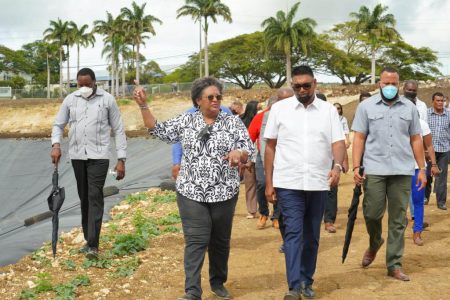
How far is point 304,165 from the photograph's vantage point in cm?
493

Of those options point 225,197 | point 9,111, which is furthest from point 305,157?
point 9,111

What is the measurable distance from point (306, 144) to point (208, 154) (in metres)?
0.82

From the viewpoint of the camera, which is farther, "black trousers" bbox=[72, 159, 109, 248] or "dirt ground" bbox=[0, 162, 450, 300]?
"black trousers" bbox=[72, 159, 109, 248]

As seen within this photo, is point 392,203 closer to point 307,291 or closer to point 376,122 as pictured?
point 376,122

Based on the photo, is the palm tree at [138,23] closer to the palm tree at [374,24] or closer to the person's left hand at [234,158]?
the palm tree at [374,24]

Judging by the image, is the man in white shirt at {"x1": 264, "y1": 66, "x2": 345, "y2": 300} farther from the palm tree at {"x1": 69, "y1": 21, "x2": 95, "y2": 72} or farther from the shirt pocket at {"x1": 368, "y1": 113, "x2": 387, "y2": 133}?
the palm tree at {"x1": 69, "y1": 21, "x2": 95, "y2": 72}

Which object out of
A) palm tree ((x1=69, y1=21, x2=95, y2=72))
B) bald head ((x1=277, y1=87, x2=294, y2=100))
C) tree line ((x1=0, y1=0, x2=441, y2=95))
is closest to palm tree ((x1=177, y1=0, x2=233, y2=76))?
tree line ((x1=0, y1=0, x2=441, y2=95))

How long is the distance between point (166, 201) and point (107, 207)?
1.04 metres

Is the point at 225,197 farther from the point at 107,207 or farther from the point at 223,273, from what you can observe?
the point at 107,207

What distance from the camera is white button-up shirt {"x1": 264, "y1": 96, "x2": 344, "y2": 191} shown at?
16.2 ft

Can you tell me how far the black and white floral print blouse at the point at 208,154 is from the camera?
4.70m

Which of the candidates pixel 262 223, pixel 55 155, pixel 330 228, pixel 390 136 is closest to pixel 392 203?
pixel 390 136

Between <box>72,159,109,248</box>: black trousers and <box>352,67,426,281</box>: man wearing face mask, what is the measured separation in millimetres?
2610

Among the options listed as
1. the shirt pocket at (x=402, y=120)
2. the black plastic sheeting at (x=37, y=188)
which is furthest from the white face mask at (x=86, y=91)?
the shirt pocket at (x=402, y=120)
